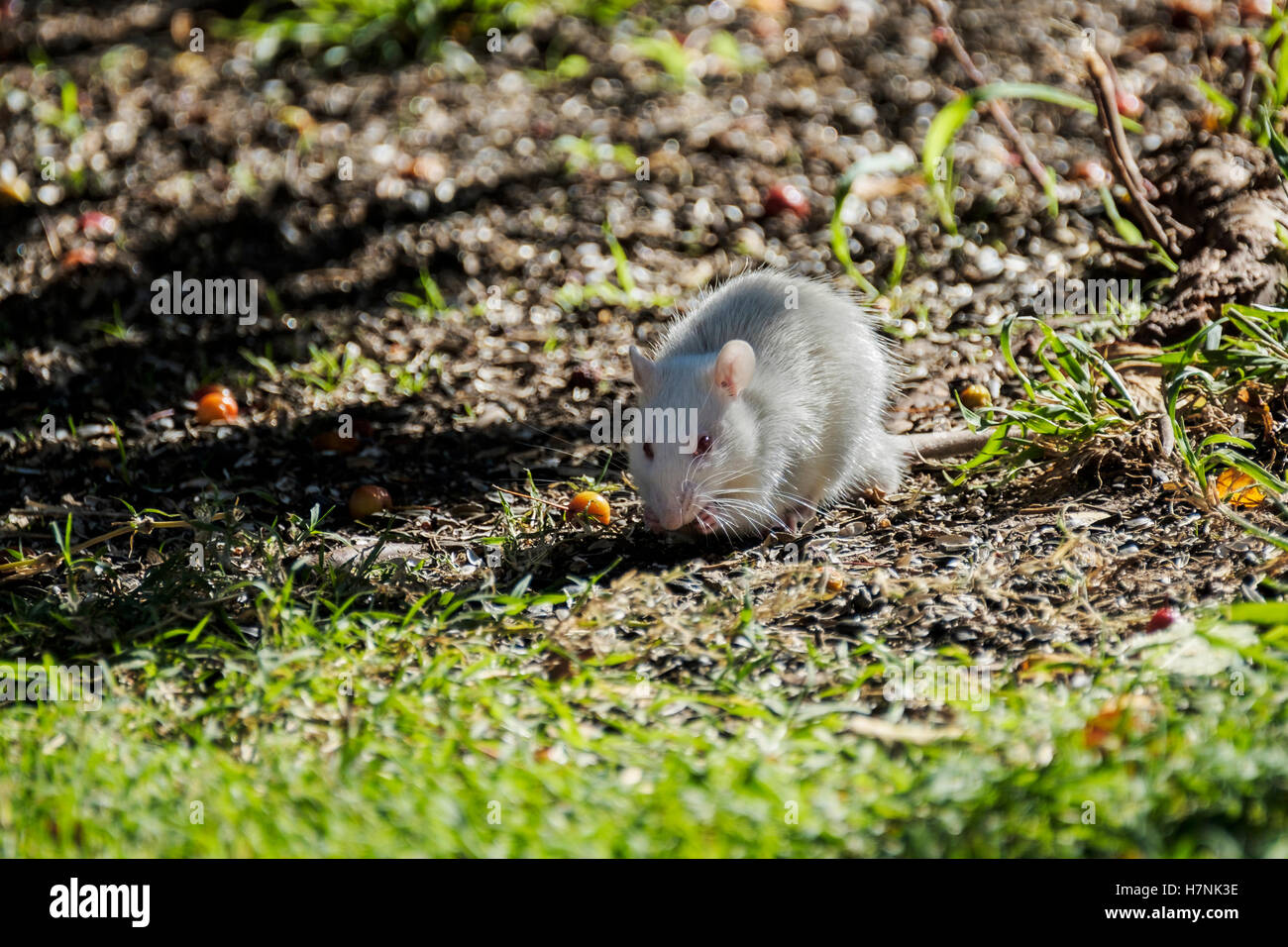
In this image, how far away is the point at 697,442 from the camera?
153 inches

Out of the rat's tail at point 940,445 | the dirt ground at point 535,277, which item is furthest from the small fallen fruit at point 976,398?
the rat's tail at point 940,445

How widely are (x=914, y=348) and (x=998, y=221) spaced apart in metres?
1.17

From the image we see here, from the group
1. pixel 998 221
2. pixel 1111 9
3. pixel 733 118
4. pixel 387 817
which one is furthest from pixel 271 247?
pixel 1111 9

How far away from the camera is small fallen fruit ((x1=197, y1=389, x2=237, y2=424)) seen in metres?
4.91

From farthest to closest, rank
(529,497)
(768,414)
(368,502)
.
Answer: (529,497), (368,502), (768,414)

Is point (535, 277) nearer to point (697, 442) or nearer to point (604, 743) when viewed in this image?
point (697, 442)

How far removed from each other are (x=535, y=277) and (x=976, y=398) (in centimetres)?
221

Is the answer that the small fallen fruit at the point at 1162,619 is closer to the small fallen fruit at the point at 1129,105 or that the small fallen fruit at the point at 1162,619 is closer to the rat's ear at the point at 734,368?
the rat's ear at the point at 734,368

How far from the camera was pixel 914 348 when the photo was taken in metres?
5.17

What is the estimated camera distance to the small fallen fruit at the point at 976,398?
4738 mm

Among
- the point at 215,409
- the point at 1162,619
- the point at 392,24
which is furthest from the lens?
the point at 392,24

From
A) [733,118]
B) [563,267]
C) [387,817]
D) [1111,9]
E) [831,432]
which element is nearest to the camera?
[387,817]

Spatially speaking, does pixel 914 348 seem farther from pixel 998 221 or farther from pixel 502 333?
pixel 502 333

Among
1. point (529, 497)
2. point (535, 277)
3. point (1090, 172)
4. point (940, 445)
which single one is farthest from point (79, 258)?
point (1090, 172)
